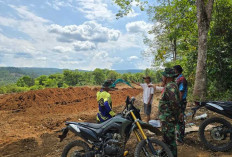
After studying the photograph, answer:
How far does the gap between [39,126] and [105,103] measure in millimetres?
5437

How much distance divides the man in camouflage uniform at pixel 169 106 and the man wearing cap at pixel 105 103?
3.62ft

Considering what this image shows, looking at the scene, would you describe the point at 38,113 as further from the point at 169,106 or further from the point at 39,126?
the point at 169,106

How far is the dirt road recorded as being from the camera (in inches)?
178

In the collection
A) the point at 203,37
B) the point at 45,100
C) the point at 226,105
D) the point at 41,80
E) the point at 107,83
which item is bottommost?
the point at 41,80

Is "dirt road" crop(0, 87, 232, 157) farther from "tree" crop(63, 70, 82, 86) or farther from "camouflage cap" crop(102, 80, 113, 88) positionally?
"tree" crop(63, 70, 82, 86)

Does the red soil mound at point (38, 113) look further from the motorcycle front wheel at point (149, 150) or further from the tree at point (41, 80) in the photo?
the tree at point (41, 80)

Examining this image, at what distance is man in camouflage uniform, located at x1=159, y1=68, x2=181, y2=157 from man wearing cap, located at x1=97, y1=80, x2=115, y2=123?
1.10 metres

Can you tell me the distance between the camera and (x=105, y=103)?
12.3ft

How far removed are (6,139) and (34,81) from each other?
57.2 meters

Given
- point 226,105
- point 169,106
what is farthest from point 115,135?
point 226,105

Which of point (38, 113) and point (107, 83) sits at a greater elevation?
point (107, 83)

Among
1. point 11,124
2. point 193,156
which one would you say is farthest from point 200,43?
point 11,124

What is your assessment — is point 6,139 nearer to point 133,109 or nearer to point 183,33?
point 133,109

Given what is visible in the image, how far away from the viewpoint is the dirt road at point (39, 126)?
4.52m
